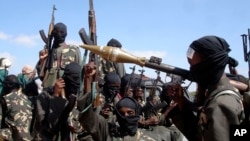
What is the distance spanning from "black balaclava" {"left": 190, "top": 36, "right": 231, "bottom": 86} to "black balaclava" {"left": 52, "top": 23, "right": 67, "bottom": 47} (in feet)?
12.9

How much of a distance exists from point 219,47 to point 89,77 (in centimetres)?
145

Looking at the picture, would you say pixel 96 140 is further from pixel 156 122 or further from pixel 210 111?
pixel 156 122

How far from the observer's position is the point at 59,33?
6.77 m

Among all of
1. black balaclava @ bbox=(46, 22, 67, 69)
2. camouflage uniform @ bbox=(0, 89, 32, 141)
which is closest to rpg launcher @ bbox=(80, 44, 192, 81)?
black balaclava @ bbox=(46, 22, 67, 69)

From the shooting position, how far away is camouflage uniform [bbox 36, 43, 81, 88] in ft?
21.4

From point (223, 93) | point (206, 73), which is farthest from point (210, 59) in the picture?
point (223, 93)

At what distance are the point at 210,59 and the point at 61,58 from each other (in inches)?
160

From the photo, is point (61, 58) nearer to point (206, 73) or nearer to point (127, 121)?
point (127, 121)

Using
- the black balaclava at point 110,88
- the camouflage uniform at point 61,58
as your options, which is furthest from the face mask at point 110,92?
the camouflage uniform at point 61,58

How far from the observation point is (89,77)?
4.05m

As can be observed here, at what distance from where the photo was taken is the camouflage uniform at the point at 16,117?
6539 millimetres

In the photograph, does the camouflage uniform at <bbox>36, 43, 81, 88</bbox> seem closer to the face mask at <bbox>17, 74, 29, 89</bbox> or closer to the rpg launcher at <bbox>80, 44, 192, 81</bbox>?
the face mask at <bbox>17, 74, 29, 89</bbox>

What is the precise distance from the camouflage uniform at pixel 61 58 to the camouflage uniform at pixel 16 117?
0.55 metres

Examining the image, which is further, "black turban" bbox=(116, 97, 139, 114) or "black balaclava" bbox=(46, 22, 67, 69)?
"black balaclava" bbox=(46, 22, 67, 69)
